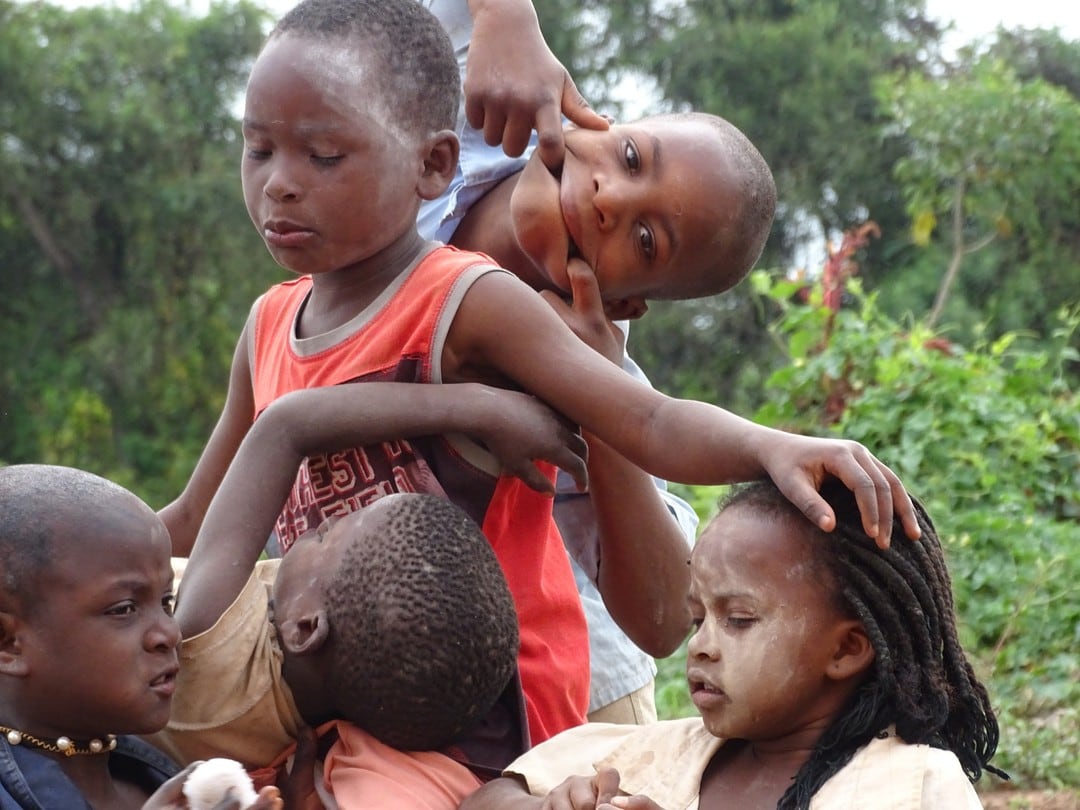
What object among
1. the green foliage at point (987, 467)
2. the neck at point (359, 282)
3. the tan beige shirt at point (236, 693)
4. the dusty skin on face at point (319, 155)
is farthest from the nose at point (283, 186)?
the green foliage at point (987, 467)

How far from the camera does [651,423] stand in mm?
2352

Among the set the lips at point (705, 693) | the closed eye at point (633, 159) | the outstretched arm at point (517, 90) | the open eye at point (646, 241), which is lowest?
the lips at point (705, 693)

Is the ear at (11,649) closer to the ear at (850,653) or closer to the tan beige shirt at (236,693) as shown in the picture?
the tan beige shirt at (236,693)

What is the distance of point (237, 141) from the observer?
1770 centimetres

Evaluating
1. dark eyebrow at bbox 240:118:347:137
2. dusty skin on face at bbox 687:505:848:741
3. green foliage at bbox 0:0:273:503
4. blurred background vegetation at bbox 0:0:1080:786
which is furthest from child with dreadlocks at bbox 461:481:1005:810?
green foliage at bbox 0:0:273:503

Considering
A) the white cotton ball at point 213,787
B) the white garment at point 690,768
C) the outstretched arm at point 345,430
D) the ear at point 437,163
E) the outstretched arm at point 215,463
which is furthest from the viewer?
the outstretched arm at point 215,463

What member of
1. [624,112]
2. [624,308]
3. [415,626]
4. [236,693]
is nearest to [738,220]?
[624,308]

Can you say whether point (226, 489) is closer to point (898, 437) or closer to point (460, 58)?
point (460, 58)

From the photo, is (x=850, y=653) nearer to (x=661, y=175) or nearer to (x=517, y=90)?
(x=661, y=175)

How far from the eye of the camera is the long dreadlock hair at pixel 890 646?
7.19 feet

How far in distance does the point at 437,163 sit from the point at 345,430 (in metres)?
0.49

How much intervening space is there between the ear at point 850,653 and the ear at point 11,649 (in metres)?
1.05

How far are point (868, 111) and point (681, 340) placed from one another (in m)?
3.04

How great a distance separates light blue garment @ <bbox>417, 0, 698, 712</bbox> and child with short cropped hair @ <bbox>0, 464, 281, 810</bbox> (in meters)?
0.96
